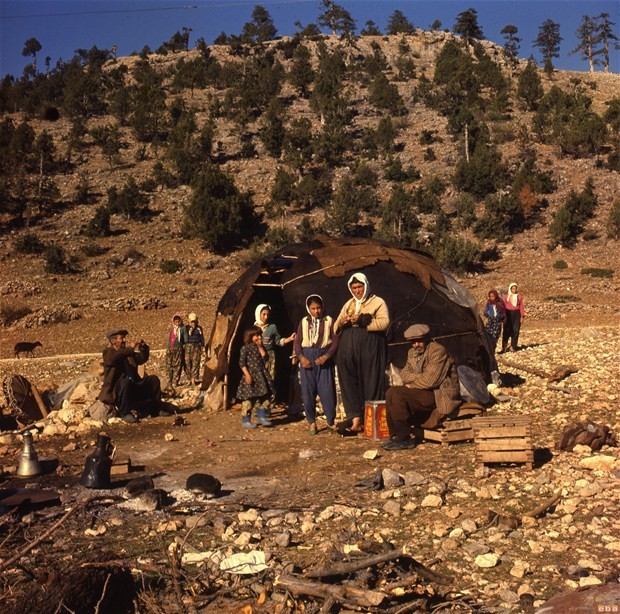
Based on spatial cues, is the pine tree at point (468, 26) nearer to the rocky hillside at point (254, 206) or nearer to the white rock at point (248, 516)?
the rocky hillside at point (254, 206)

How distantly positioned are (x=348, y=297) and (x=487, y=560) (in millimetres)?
5561

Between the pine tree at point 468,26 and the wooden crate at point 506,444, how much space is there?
63.6 metres

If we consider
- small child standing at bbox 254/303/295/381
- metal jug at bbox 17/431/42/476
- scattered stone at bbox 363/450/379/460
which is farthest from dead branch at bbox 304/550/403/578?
small child standing at bbox 254/303/295/381

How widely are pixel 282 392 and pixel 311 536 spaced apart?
20.2 ft

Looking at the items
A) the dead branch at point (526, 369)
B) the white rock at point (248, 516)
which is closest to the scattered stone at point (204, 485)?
the white rock at point (248, 516)

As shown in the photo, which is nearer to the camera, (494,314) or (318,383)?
(318,383)

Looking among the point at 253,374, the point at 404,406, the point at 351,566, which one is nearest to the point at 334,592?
the point at 351,566

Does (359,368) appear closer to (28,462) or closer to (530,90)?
(28,462)

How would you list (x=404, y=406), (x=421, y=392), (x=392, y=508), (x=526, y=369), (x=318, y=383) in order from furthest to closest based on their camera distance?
(x=526, y=369), (x=318, y=383), (x=421, y=392), (x=404, y=406), (x=392, y=508)

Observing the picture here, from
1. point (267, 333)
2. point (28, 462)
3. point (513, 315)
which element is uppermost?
point (267, 333)

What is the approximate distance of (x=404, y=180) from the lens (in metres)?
37.3

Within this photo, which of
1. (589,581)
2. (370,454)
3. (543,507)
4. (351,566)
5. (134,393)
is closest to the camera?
(351,566)

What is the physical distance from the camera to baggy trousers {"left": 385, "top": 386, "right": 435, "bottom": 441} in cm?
775

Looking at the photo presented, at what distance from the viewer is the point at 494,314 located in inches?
552
